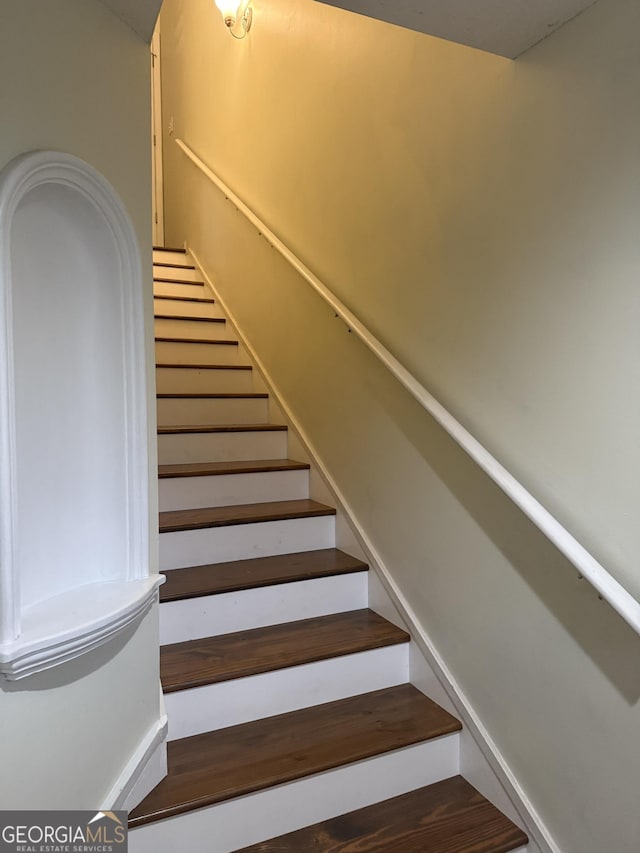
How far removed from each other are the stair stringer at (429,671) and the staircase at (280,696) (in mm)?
34

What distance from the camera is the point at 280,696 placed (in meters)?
1.66

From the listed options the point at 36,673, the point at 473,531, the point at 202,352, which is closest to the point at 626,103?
the point at 473,531

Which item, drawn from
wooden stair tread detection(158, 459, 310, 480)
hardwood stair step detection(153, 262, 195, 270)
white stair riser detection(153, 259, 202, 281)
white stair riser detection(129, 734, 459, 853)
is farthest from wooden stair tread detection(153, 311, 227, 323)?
white stair riser detection(129, 734, 459, 853)

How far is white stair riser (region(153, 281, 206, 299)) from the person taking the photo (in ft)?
11.7

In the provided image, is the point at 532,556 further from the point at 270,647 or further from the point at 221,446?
the point at 221,446

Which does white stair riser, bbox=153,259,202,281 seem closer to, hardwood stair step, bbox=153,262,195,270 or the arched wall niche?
hardwood stair step, bbox=153,262,195,270

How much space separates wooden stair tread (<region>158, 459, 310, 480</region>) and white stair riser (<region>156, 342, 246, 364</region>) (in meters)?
0.77

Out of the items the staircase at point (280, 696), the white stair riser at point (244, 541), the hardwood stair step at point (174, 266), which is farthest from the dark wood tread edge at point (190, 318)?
the white stair riser at point (244, 541)

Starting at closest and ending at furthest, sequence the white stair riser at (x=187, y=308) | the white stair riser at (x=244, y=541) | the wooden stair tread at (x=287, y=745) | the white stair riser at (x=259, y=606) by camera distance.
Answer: the wooden stair tread at (x=287, y=745)
the white stair riser at (x=259, y=606)
the white stair riser at (x=244, y=541)
the white stair riser at (x=187, y=308)

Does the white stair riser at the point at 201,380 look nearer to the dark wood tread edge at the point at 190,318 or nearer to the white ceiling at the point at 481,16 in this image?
the dark wood tread edge at the point at 190,318

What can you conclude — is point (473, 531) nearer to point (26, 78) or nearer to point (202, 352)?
point (26, 78)

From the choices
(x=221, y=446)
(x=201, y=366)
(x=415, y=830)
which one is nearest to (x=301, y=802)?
(x=415, y=830)

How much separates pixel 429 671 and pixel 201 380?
1.79 meters

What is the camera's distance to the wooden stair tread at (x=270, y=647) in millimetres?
1584
